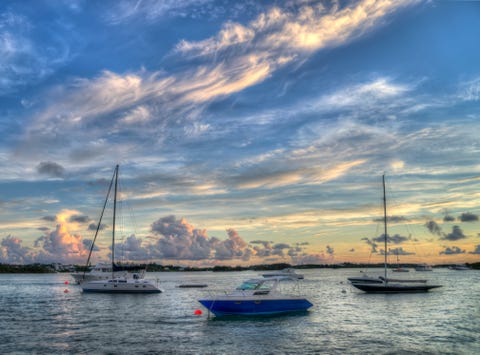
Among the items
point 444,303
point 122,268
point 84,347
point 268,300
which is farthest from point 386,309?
point 122,268

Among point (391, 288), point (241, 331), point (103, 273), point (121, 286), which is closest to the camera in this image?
point (241, 331)

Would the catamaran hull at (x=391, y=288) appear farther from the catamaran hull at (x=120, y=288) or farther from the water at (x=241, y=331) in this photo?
the catamaran hull at (x=120, y=288)

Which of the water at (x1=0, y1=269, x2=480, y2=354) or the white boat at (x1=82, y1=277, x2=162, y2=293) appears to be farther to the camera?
the white boat at (x1=82, y1=277, x2=162, y2=293)

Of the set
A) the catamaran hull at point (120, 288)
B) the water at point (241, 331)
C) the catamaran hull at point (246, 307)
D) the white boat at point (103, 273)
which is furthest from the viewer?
the white boat at point (103, 273)

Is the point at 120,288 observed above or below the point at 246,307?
below

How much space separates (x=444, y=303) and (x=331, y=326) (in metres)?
33.8

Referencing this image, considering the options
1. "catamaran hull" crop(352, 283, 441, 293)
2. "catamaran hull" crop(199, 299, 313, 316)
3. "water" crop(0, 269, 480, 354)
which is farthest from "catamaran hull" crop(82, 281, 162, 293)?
"catamaran hull" crop(352, 283, 441, 293)

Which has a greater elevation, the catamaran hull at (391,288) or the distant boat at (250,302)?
the distant boat at (250,302)

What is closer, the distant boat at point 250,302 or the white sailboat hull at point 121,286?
the distant boat at point 250,302

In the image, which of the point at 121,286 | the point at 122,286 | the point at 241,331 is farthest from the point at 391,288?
the point at 121,286

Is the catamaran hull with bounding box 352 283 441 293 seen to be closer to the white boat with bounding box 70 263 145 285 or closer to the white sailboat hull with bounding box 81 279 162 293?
the white sailboat hull with bounding box 81 279 162 293

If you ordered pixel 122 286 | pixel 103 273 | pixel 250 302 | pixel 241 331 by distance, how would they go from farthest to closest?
pixel 103 273 < pixel 122 286 < pixel 250 302 < pixel 241 331

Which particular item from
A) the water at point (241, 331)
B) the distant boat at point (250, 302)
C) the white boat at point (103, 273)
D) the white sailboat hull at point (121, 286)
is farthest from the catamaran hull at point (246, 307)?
the white boat at point (103, 273)

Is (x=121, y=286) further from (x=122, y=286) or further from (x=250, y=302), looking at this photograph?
(x=250, y=302)
